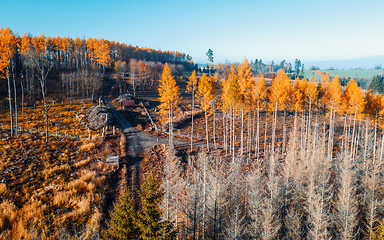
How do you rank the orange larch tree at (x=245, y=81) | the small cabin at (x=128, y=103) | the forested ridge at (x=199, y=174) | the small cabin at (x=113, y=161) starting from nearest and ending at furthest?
the forested ridge at (x=199, y=174)
the small cabin at (x=113, y=161)
the orange larch tree at (x=245, y=81)
the small cabin at (x=128, y=103)

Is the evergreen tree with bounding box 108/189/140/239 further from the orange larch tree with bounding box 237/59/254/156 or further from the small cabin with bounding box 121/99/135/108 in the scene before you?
the small cabin with bounding box 121/99/135/108

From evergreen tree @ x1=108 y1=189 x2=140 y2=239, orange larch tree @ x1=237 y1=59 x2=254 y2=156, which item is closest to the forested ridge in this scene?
evergreen tree @ x1=108 y1=189 x2=140 y2=239

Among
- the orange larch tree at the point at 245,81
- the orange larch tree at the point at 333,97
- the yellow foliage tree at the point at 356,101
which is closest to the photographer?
the yellow foliage tree at the point at 356,101

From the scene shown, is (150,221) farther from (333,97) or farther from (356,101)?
(356,101)

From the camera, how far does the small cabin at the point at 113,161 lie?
75.0 feet

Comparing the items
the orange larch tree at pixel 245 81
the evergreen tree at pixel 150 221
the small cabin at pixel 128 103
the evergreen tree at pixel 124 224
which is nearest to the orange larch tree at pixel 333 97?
the orange larch tree at pixel 245 81

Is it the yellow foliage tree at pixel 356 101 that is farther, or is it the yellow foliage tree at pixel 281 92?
the yellow foliage tree at pixel 356 101

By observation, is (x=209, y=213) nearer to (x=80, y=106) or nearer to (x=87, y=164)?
(x=87, y=164)

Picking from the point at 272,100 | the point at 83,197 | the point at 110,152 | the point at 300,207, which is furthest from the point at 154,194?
the point at 272,100

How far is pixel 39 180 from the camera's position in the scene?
19578mm

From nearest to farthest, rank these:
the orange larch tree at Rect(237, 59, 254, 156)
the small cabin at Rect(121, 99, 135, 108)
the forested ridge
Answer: the forested ridge
the orange larch tree at Rect(237, 59, 254, 156)
the small cabin at Rect(121, 99, 135, 108)

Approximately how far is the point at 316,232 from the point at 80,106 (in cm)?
4661

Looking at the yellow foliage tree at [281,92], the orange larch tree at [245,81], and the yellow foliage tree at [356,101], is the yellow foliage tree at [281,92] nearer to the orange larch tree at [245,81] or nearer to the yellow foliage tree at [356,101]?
the orange larch tree at [245,81]

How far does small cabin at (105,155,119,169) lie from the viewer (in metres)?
22.9
